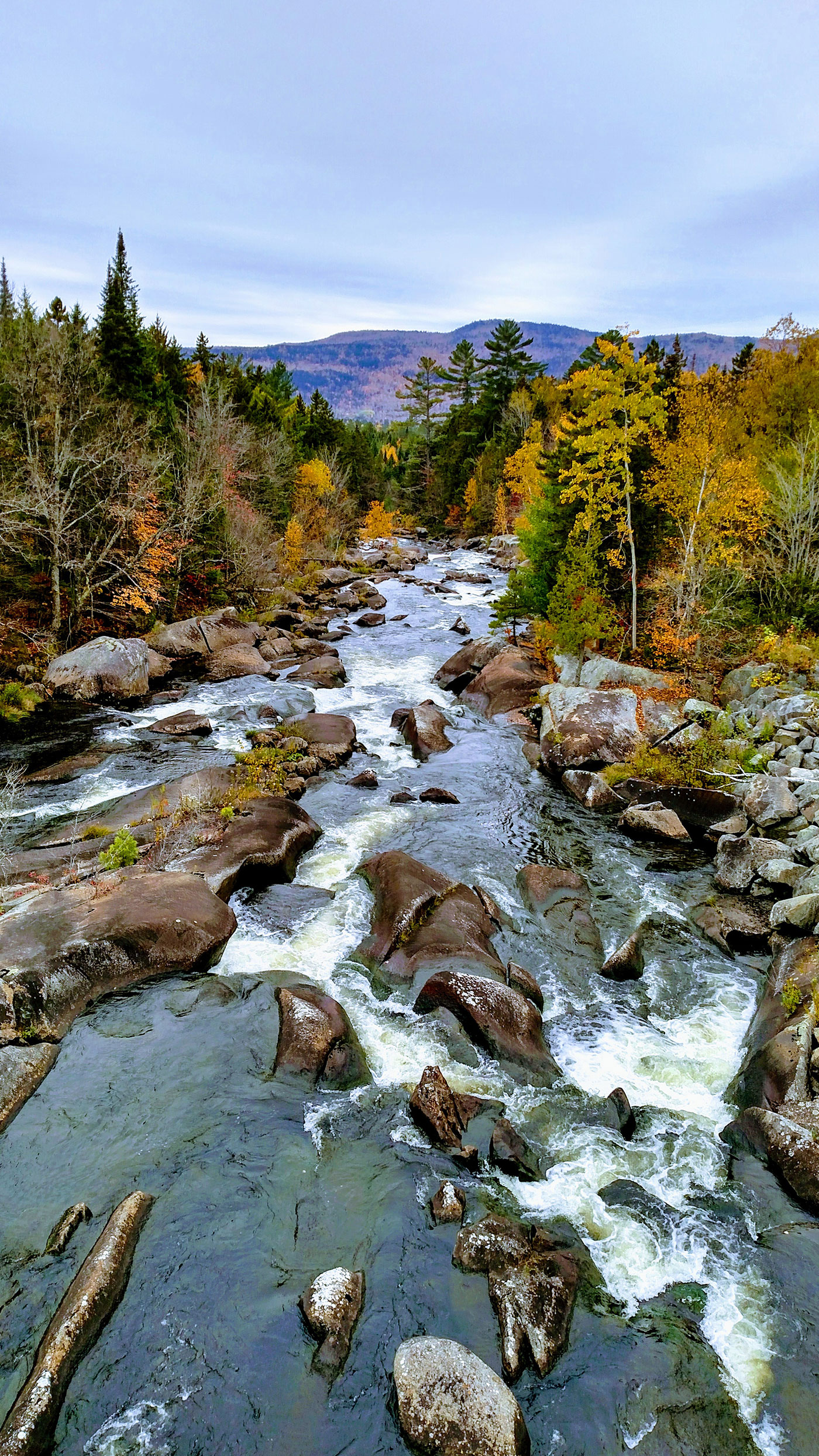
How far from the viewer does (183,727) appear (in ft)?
74.7

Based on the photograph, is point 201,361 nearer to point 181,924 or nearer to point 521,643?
point 521,643

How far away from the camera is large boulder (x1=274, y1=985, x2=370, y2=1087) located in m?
9.65

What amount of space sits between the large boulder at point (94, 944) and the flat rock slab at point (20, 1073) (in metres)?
0.28

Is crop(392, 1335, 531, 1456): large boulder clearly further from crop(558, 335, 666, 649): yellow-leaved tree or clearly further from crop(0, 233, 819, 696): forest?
crop(558, 335, 666, 649): yellow-leaved tree

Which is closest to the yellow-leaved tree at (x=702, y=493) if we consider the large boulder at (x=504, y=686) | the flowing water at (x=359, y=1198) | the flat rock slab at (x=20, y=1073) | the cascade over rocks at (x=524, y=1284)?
the large boulder at (x=504, y=686)

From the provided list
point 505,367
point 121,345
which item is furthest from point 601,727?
point 505,367

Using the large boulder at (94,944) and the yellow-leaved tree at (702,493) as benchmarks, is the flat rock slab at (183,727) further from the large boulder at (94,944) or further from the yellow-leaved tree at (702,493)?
the yellow-leaved tree at (702,493)

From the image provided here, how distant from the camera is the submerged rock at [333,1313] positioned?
6.37m

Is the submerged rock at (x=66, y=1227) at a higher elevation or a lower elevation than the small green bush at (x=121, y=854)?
lower

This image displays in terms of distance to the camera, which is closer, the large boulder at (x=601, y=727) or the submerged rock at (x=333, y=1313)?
the submerged rock at (x=333, y=1313)

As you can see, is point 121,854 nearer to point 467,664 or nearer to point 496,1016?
point 496,1016

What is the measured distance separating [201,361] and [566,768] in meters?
48.5

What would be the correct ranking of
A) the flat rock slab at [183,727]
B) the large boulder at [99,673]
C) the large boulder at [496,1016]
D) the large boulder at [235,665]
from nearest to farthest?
the large boulder at [496,1016], the flat rock slab at [183,727], the large boulder at [99,673], the large boulder at [235,665]

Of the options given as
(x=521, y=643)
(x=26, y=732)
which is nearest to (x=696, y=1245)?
(x=26, y=732)
